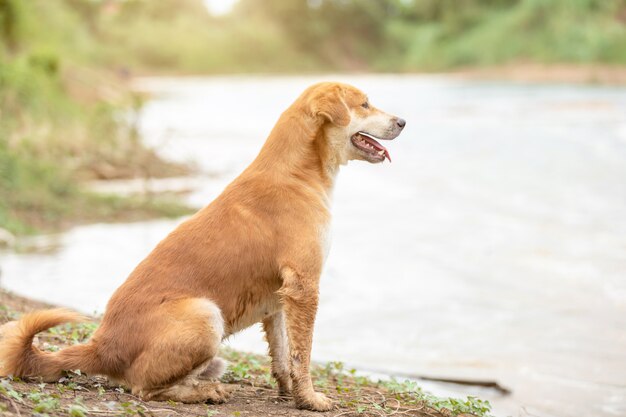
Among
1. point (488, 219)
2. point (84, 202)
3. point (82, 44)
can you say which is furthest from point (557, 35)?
point (84, 202)

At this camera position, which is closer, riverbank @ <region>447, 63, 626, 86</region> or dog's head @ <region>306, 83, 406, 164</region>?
dog's head @ <region>306, 83, 406, 164</region>

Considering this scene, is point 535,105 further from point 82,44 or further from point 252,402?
point 252,402

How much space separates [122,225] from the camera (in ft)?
48.8

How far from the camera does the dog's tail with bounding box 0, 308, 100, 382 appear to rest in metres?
5.23

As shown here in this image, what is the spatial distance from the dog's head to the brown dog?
1 centimetres

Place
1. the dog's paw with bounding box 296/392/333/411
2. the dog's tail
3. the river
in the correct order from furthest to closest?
the river < the dog's paw with bounding box 296/392/333/411 < the dog's tail

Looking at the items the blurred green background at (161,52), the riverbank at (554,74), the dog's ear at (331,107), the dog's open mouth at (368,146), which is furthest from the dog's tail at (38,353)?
the riverbank at (554,74)

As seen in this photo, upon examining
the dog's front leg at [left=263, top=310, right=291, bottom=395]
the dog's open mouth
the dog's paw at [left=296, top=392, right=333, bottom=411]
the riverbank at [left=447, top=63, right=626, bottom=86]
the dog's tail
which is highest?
the riverbank at [left=447, top=63, right=626, bottom=86]

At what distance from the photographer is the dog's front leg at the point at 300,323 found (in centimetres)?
550

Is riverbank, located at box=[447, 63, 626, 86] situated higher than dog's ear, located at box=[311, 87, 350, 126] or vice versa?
riverbank, located at box=[447, 63, 626, 86]

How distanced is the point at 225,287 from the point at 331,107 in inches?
56.3

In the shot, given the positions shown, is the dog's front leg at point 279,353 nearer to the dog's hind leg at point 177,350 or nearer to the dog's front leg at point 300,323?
the dog's front leg at point 300,323

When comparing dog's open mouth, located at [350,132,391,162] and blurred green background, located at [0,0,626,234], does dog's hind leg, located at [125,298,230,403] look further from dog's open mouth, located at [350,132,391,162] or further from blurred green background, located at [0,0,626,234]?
blurred green background, located at [0,0,626,234]

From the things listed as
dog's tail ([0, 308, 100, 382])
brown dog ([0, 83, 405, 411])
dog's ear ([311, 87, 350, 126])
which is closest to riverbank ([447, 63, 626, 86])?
dog's ear ([311, 87, 350, 126])
